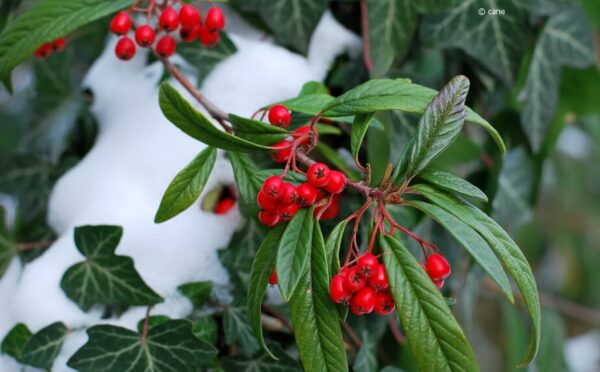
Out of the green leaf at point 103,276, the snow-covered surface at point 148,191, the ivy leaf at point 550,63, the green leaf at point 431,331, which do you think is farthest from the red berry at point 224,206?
the ivy leaf at point 550,63

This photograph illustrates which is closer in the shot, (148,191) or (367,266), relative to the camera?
(367,266)

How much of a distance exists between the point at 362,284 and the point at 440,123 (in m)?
0.14

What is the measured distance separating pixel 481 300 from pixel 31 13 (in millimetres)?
1806

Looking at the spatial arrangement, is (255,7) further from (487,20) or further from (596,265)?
(596,265)

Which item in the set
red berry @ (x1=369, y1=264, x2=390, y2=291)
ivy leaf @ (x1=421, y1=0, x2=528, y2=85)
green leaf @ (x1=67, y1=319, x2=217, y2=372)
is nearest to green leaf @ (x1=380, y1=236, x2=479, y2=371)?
red berry @ (x1=369, y1=264, x2=390, y2=291)

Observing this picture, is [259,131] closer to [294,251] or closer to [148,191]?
[294,251]

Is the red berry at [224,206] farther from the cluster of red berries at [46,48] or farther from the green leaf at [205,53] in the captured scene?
the cluster of red berries at [46,48]

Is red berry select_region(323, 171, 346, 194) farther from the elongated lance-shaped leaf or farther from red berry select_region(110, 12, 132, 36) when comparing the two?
red berry select_region(110, 12, 132, 36)

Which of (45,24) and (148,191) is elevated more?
(45,24)

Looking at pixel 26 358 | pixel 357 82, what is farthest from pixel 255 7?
pixel 26 358

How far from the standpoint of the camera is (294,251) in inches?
22.6

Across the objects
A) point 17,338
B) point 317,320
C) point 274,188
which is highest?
point 274,188

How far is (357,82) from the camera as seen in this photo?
2.97 ft

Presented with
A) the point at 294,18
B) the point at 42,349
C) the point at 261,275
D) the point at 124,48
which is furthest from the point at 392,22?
the point at 42,349
